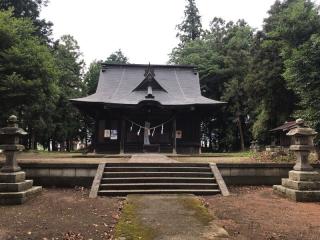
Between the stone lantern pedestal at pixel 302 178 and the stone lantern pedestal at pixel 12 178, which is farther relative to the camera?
the stone lantern pedestal at pixel 302 178

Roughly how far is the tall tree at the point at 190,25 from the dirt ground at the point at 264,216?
48.9 m

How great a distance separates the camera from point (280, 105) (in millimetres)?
29734

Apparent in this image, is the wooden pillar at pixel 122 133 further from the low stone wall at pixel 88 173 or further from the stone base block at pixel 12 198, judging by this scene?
the stone base block at pixel 12 198

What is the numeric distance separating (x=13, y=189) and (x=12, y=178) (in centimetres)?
32

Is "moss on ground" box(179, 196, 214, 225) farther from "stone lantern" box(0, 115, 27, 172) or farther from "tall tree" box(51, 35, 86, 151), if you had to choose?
"tall tree" box(51, 35, 86, 151)

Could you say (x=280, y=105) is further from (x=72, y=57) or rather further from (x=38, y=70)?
(x=72, y=57)

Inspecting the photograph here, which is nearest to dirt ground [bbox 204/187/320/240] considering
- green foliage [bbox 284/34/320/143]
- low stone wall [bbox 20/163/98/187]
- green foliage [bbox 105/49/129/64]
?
green foliage [bbox 284/34/320/143]

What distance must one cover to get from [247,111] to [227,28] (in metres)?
13.8

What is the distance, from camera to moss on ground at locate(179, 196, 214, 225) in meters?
7.36

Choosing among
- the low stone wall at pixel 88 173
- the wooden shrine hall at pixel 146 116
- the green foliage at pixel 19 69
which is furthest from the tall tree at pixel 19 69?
the low stone wall at pixel 88 173

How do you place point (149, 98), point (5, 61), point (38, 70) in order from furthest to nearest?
point (149, 98)
point (38, 70)
point (5, 61)

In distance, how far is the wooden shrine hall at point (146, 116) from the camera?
948 inches

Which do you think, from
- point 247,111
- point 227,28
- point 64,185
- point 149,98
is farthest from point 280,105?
point 64,185

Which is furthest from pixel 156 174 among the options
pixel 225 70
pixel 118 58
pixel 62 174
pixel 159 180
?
pixel 118 58
